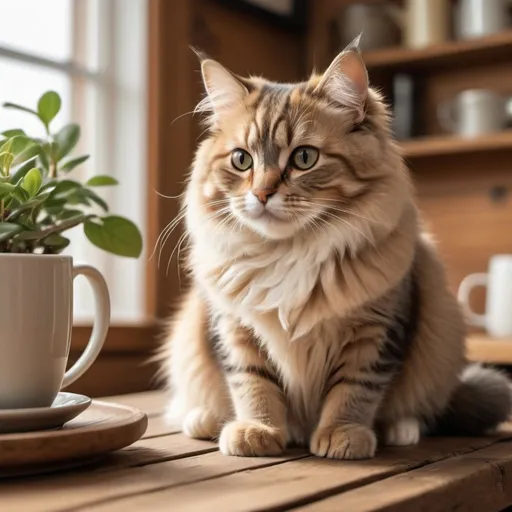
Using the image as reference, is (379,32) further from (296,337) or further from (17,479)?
(17,479)

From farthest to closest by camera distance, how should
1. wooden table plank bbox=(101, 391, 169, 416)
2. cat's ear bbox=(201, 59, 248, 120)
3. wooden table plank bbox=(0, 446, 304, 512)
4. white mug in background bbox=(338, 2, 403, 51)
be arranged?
white mug in background bbox=(338, 2, 403, 51) < wooden table plank bbox=(101, 391, 169, 416) < cat's ear bbox=(201, 59, 248, 120) < wooden table plank bbox=(0, 446, 304, 512)

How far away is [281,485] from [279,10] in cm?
202

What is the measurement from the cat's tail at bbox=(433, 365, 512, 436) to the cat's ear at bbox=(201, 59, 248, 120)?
2.00 ft

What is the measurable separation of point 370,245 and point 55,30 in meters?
1.25

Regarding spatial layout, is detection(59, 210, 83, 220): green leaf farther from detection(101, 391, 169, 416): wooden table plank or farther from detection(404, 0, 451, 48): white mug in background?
detection(404, 0, 451, 48): white mug in background

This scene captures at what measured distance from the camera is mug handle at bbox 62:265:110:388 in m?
1.02

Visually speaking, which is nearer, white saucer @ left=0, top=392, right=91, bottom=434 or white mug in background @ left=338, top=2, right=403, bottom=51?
white saucer @ left=0, top=392, right=91, bottom=434

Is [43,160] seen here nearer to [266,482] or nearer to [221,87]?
[221,87]

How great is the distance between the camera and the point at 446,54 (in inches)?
93.0

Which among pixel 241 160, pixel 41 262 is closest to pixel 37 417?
pixel 41 262

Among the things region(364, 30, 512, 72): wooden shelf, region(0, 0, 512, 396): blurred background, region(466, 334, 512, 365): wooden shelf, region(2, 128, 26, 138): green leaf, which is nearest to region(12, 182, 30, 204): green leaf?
region(2, 128, 26, 138): green leaf

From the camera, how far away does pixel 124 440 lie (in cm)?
93

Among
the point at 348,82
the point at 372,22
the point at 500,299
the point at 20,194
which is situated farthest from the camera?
the point at 372,22

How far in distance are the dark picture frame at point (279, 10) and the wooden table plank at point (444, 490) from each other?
→ 1719 millimetres
